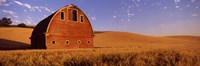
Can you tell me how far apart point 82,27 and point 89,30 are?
5.99ft

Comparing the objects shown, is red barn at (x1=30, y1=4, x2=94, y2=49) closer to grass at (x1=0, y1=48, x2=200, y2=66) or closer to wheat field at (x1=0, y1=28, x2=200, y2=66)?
wheat field at (x1=0, y1=28, x2=200, y2=66)

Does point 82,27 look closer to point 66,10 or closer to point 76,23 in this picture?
point 76,23

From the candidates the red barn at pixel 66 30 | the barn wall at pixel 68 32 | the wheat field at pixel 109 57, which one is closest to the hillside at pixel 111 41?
the barn wall at pixel 68 32

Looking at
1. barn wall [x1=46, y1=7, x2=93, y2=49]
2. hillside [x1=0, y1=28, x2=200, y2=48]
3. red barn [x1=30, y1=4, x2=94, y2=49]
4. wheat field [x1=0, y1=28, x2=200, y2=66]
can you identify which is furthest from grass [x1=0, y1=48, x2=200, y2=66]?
hillside [x1=0, y1=28, x2=200, y2=48]

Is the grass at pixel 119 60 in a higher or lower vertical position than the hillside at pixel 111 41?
higher

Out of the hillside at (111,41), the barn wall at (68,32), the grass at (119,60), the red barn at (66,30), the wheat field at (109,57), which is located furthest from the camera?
the hillside at (111,41)

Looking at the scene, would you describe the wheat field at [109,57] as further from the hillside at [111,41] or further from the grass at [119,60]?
the hillside at [111,41]

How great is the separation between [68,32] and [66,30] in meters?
0.52

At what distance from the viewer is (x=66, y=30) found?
29500 millimetres

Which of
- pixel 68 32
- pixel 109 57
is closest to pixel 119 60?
pixel 109 57

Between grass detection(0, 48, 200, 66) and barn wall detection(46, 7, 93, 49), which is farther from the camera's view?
barn wall detection(46, 7, 93, 49)

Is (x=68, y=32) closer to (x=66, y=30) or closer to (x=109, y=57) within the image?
(x=66, y=30)

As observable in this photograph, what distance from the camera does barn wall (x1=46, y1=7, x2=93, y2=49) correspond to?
2767 centimetres

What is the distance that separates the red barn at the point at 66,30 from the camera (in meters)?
27.5
